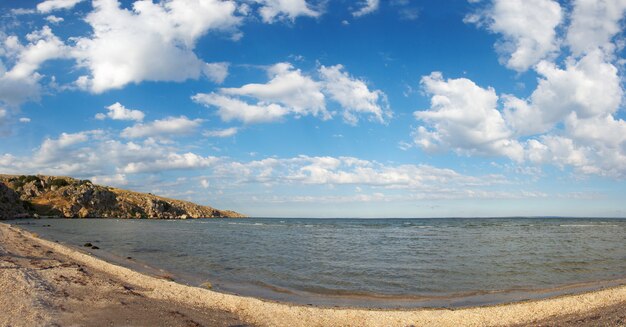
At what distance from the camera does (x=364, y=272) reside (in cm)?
2570

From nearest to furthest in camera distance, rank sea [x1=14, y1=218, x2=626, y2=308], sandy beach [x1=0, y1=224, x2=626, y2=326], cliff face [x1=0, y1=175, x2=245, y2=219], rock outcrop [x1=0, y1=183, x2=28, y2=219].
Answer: sandy beach [x1=0, y1=224, x2=626, y2=326]
sea [x1=14, y1=218, x2=626, y2=308]
rock outcrop [x1=0, y1=183, x2=28, y2=219]
cliff face [x1=0, y1=175, x2=245, y2=219]

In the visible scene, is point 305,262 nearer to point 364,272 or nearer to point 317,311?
point 364,272

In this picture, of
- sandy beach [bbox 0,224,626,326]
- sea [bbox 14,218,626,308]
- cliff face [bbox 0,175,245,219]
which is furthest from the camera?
cliff face [bbox 0,175,245,219]

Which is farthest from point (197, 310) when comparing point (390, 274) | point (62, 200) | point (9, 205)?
point (62, 200)

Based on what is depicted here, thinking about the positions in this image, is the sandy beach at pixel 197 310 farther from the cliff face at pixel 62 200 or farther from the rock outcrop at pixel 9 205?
the cliff face at pixel 62 200

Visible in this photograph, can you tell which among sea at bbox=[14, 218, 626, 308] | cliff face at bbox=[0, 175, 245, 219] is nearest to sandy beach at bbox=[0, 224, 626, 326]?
sea at bbox=[14, 218, 626, 308]

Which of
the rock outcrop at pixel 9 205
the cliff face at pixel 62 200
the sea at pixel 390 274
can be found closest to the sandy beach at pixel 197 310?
the sea at pixel 390 274

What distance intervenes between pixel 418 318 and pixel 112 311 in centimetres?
1119

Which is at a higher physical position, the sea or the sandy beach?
the sandy beach

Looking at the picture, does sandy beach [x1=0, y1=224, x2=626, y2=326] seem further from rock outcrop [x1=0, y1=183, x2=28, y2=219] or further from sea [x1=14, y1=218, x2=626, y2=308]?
rock outcrop [x1=0, y1=183, x2=28, y2=219]

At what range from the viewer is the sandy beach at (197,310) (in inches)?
476

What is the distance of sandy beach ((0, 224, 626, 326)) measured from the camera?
476 inches

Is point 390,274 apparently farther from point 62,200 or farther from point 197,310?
point 62,200

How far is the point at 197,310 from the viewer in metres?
14.5
